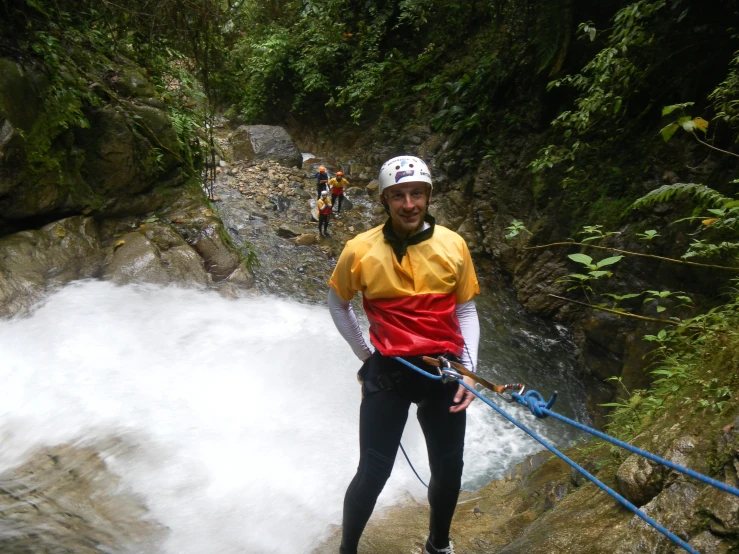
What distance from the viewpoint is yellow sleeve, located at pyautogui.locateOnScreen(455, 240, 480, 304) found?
2.16 meters

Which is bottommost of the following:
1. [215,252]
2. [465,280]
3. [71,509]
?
[71,509]

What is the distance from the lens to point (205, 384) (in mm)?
4871

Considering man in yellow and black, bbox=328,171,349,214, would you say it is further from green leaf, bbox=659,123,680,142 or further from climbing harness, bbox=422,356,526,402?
climbing harness, bbox=422,356,526,402

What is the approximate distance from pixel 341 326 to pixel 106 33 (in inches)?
273

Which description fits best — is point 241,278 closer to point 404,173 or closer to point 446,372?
point 404,173

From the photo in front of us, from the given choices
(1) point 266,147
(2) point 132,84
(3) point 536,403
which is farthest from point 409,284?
(1) point 266,147

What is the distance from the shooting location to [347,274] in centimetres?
→ 214

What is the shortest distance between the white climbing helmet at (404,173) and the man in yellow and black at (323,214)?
8.04m

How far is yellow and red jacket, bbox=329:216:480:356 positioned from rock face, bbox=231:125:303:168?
38.7 ft

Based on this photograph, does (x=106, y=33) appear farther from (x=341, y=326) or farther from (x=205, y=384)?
(x=341, y=326)

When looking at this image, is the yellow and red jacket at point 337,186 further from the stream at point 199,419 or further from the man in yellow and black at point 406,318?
the man in yellow and black at point 406,318

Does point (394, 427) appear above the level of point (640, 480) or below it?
above

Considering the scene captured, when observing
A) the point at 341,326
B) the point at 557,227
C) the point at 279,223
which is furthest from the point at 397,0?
the point at 341,326

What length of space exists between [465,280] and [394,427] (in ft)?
2.25
